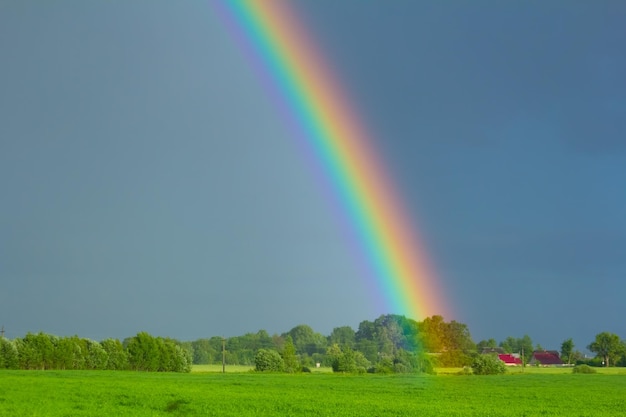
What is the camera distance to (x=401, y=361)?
110 meters

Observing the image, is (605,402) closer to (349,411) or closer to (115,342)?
(349,411)

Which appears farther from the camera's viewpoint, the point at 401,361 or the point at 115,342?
the point at 401,361

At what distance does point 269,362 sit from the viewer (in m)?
106

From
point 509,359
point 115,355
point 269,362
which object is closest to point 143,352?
point 115,355

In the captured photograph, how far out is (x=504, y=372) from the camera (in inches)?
4154

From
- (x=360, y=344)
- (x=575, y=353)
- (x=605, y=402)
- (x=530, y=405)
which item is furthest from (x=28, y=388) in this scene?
(x=575, y=353)

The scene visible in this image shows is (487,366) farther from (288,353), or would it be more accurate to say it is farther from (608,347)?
Answer: (608,347)

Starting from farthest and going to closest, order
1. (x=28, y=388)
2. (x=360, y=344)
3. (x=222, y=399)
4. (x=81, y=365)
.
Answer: (x=360, y=344), (x=81, y=365), (x=28, y=388), (x=222, y=399)

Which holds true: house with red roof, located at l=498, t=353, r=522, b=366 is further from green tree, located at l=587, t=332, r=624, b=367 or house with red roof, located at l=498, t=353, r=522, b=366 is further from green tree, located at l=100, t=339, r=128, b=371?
green tree, located at l=100, t=339, r=128, b=371

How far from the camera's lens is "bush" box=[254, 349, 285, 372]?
106m

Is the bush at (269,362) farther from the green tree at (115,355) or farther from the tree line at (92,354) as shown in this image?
the green tree at (115,355)

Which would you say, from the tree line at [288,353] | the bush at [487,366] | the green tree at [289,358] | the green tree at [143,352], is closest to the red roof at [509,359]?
the tree line at [288,353]

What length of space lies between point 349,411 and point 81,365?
6766cm

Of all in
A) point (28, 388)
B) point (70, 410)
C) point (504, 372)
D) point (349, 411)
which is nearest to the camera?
point (70, 410)
